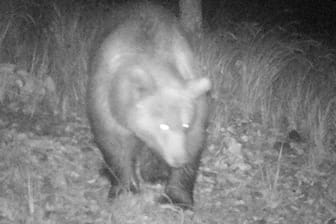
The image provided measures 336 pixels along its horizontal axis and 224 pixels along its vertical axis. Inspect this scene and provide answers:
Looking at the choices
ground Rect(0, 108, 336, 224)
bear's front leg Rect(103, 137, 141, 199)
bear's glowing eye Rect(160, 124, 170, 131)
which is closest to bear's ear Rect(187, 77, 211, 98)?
bear's glowing eye Rect(160, 124, 170, 131)

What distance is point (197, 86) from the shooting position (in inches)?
196

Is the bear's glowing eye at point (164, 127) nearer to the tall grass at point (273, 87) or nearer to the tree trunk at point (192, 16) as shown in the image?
the tall grass at point (273, 87)

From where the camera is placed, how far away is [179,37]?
578 cm

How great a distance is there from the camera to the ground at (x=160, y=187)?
197 inches

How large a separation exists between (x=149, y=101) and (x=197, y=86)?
46cm

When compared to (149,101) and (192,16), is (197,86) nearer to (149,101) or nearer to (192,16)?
(149,101)

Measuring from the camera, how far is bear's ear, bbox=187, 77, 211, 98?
497cm

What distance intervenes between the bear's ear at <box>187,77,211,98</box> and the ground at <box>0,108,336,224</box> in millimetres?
1154

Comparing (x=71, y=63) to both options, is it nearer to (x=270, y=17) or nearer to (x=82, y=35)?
(x=82, y=35)

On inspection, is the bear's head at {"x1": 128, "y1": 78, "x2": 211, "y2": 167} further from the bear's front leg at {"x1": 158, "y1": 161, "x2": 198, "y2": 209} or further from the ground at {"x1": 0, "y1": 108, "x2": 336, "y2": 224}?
the ground at {"x1": 0, "y1": 108, "x2": 336, "y2": 224}

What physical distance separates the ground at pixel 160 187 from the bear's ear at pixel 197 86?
45.4 inches

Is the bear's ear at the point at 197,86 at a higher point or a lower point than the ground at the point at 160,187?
higher

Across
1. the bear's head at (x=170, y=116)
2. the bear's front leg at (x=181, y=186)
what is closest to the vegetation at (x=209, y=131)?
the bear's front leg at (x=181, y=186)

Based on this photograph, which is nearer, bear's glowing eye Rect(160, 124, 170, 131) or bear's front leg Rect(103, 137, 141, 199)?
bear's glowing eye Rect(160, 124, 170, 131)
